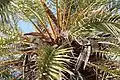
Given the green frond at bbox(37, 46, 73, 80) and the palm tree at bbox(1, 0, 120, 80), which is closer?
the green frond at bbox(37, 46, 73, 80)

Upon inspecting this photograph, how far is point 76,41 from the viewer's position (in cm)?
469

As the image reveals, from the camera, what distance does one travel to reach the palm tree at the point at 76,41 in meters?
4.57

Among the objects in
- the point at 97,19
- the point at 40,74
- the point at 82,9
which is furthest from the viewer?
the point at 82,9

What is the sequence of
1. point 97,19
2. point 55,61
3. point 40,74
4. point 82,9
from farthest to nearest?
1. point 82,9
2. point 97,19
3. point 55,61
4. point 40,74

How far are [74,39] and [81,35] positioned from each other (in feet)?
0.29

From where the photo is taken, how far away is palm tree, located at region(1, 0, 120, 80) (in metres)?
4.57

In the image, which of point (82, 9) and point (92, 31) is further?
point (82, 9)

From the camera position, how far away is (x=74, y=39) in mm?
4707

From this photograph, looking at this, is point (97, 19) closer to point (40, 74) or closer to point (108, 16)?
point (108, 16)

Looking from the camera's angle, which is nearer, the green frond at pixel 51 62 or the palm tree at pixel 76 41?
the green frond at pixel 51 62

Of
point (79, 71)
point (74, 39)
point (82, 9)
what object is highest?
point (82, 9)

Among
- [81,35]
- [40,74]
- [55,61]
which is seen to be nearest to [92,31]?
[81,35]

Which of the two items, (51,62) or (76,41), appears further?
(76,41)

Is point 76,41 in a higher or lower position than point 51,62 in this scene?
higher
